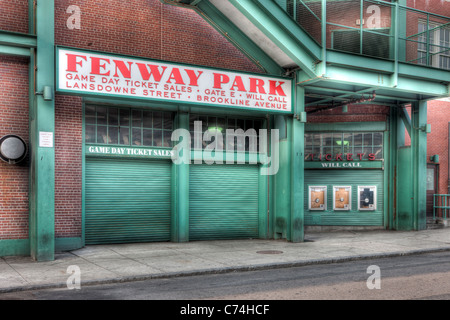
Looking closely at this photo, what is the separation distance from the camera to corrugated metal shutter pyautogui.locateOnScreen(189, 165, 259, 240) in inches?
555

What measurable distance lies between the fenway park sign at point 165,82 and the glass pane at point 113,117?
1.24 metres

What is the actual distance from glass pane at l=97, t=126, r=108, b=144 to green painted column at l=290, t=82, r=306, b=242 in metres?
5.65

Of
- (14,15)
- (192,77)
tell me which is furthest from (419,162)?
(14,15)

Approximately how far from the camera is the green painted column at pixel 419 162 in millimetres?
16734

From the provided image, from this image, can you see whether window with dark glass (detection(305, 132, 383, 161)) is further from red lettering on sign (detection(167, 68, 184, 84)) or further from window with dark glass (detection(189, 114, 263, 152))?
red lettering on sign (detection(167, 68, 184, 84))

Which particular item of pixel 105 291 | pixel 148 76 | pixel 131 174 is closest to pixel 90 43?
pixel 148 76

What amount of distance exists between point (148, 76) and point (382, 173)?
10.1 m

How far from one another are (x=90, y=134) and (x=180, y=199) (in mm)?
3206

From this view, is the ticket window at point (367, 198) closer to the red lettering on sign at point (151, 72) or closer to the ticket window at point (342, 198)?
the ticket window at point (342, 198)

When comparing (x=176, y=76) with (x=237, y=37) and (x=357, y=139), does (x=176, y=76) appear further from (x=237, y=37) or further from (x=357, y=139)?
(x=357, y=139)

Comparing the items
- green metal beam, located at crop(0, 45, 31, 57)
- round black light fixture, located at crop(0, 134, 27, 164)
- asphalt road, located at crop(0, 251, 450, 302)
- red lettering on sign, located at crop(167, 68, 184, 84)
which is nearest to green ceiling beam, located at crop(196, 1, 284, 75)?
red lettering on sign, located at crop(167, 68, 184, 84)

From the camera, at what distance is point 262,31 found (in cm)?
1298

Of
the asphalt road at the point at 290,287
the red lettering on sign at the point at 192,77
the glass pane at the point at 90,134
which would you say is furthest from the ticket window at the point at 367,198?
the glass pane at the point at 90,134
